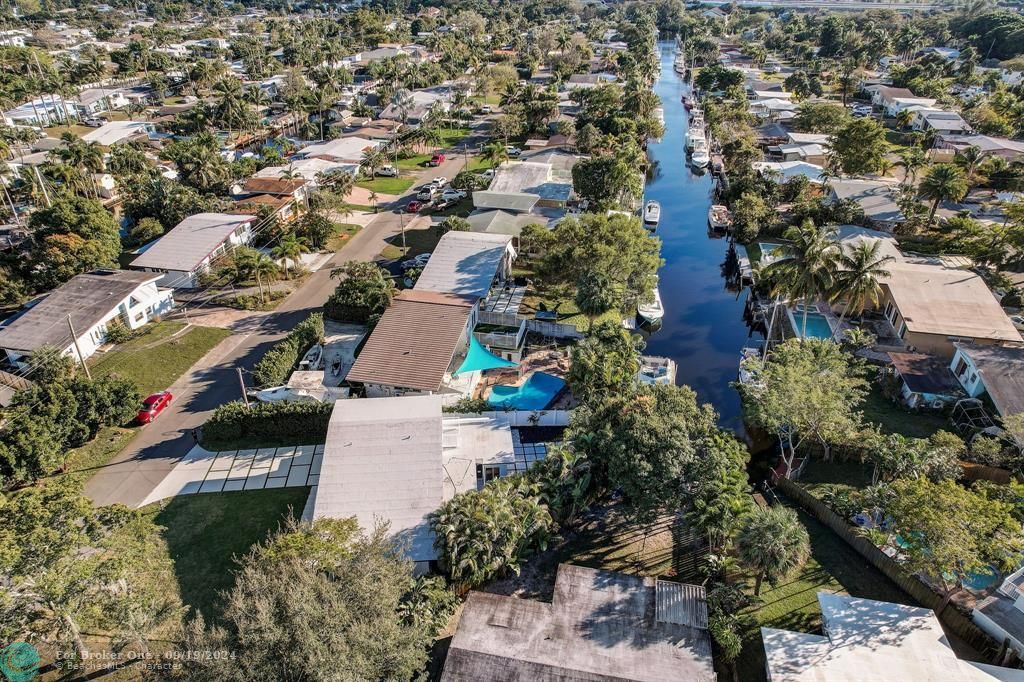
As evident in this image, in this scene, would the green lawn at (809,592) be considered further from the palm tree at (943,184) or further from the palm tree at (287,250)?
the palm tree at (943,184)

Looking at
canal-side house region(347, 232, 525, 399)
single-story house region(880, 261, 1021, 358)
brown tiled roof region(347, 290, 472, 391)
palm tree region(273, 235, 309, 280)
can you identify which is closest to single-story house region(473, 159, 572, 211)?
canal-side house region(347, 232, 525, 399)

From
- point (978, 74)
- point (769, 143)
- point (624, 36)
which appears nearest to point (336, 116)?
point (769, 143)

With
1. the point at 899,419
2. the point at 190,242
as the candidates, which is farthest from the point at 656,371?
the point at 190,242

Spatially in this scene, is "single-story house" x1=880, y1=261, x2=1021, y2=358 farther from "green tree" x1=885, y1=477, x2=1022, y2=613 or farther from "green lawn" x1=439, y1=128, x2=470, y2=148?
"green lawn" x1=439, y1=128, x2=470, y2=148

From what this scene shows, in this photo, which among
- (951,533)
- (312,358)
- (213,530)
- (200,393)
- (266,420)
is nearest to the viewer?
(951,533)

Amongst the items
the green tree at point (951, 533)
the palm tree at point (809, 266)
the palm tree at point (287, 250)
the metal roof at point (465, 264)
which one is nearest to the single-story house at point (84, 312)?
the palm tree at point (287, 250)

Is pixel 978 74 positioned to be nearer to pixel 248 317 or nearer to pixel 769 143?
pixel 769 143

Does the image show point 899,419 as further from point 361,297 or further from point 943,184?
point 361,297
